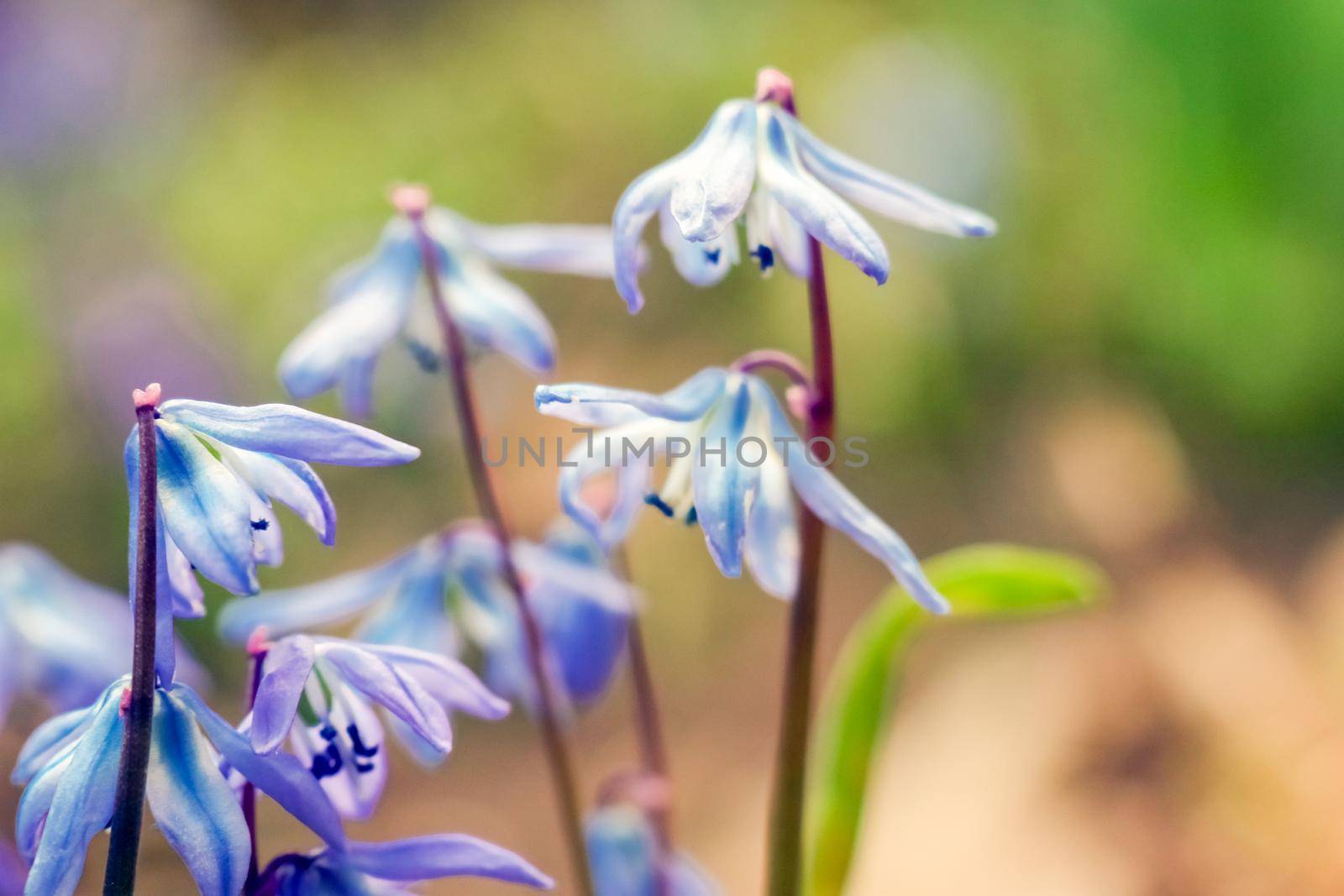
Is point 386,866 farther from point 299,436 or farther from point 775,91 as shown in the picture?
point 775,91

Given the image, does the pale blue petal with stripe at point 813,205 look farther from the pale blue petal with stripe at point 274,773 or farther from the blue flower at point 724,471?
the pale blue petal with stripe at point 274,773

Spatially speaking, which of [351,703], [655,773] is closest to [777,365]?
[351,703]

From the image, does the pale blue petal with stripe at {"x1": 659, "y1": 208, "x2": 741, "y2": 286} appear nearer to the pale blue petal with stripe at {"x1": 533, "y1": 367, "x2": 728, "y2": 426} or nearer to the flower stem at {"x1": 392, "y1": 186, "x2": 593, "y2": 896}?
the pale blue petal with stripe at {"x1": 533, "y1": 367, "x2": 728, "y2": 426}

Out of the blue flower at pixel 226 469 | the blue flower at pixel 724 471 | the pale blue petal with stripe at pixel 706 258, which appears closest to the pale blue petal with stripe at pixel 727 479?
the blue flower at pixel 724 471

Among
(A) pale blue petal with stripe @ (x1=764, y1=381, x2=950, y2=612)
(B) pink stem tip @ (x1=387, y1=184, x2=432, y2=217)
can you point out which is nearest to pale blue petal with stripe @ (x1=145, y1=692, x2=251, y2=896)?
(A) pale blue petal with stripe @ (x1=764, y1=381, x2=950, y2=612)

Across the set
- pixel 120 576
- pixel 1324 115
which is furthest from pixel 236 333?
Answer: pixel 1324 115

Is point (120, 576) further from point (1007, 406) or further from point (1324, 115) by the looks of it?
point (1324, 115)
